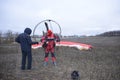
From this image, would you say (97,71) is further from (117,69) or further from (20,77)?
(20,77)

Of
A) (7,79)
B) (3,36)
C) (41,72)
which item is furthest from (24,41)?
(3,36)

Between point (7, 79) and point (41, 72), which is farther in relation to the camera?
point (41, 72)

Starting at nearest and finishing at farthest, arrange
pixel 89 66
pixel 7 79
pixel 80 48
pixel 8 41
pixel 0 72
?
1. pixel 7 79
2. pixel 0 72
3. pixel 89 66
4. pixel 80 48
5. pixel 8 41

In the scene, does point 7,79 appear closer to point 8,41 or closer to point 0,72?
point 0,72

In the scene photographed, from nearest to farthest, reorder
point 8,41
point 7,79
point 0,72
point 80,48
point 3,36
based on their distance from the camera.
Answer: point 7,79, point 0,72, point 80,48, point 8,41, point 3,36

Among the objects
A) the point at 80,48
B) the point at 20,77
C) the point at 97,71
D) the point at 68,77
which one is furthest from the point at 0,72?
the point at 80,48

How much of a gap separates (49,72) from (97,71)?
1962 mm

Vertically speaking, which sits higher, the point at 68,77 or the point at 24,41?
the point at 24,41

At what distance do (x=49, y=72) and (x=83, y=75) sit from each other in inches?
58.7

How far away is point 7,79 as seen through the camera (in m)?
8.08

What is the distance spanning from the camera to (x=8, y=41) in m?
31.8

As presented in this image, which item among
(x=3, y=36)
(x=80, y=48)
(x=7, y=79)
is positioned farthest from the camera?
(x=3, y=36)

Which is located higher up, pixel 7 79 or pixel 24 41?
pixel 24 41

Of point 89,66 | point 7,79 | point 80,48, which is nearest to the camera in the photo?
point 7,79
